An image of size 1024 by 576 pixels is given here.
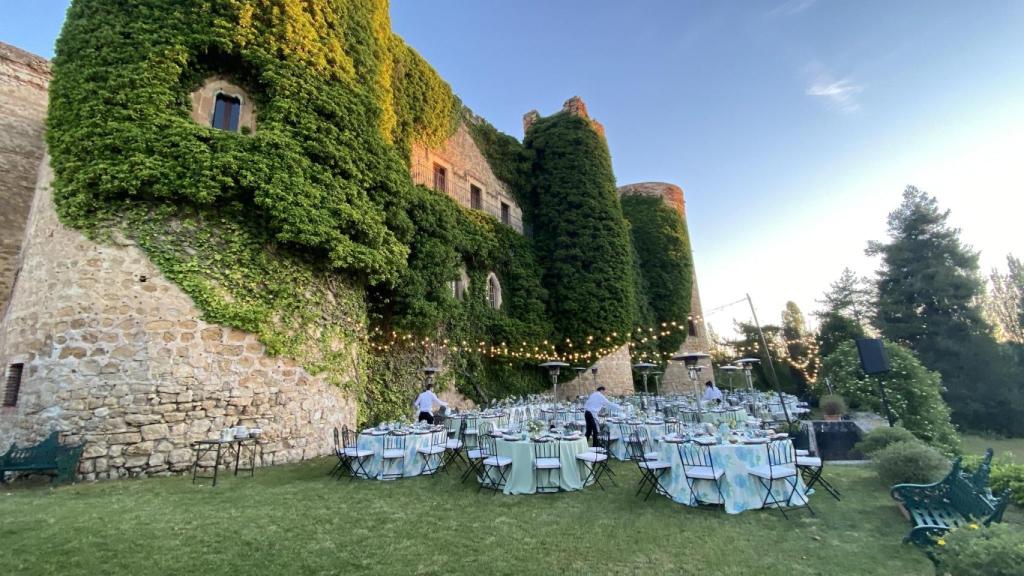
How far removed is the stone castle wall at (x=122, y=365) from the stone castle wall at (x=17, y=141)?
20.6 ft

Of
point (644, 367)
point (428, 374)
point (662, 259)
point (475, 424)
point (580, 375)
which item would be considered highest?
point (662, 259)

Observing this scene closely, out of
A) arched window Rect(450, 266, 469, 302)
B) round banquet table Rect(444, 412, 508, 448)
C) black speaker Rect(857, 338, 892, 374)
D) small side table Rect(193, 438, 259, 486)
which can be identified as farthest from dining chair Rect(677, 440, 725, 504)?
arched window Rect(450, 266, 469, 302)

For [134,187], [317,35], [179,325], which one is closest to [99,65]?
[134,187]

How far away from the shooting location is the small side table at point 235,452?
7.22m

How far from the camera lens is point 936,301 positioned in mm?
23250

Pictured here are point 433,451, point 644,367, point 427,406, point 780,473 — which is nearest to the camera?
point 780,473

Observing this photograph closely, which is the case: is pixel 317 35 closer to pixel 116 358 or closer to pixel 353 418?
pixel 116 358

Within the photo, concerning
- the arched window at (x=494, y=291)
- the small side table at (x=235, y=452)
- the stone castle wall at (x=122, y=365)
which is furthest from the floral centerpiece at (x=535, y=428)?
the arched window at (x=494, y=291)

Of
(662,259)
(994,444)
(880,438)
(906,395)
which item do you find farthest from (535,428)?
(994,444)

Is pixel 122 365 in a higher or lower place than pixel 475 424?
higher

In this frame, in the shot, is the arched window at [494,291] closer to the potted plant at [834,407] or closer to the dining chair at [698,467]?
the potted plant at [834,407]

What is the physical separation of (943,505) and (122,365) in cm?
1138

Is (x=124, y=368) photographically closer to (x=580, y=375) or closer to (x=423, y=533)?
(x=423, y=533)

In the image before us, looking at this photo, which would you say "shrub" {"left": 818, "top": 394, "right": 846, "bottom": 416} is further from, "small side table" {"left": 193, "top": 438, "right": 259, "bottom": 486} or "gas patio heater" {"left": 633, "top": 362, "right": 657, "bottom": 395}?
"small side table" {"left": 193, "top": 438, "right": 259, "bottom": 486}
